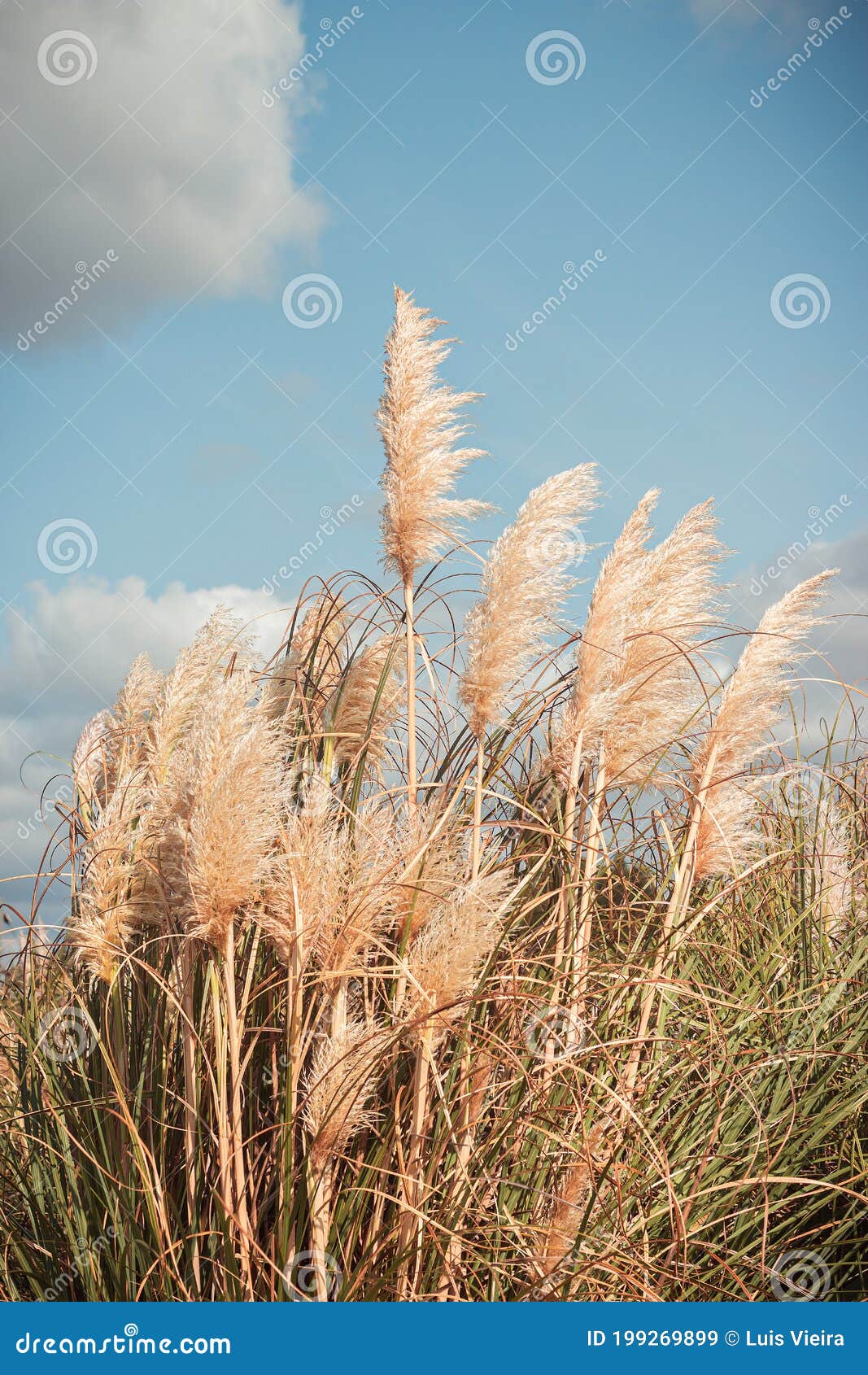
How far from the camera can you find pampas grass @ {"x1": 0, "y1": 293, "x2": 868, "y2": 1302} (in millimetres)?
2170

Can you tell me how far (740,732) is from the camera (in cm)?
313

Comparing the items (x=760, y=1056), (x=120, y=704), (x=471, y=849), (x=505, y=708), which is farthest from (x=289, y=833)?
(x=760, y=1056)

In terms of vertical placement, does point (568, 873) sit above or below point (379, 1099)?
above

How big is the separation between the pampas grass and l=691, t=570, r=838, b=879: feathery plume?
0.01 metres

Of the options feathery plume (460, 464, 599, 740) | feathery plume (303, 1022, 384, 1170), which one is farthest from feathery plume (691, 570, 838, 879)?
feathery plume (303, 1022, 384, 1170)

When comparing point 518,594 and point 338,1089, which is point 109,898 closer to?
point 338,1089

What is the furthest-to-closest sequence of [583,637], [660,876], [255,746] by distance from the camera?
[660,876]
[583,637]
[255,746]

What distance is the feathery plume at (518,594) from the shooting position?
270 cm

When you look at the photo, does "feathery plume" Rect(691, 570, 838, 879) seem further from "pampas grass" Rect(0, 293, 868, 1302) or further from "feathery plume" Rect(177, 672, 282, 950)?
"feathery plume" Rect(177, 672, 282, 950)

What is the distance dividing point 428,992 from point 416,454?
147 centimetres

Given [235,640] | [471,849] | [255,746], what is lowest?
[471,849]

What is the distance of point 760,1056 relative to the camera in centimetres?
314

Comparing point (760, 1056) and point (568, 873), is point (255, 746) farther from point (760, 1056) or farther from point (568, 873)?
point (760, 1056)

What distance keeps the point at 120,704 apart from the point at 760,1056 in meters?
2.43
